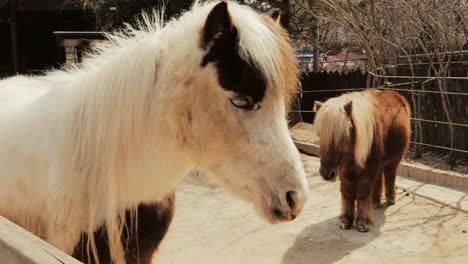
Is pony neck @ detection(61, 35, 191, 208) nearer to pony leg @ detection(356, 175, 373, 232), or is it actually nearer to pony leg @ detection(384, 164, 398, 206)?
pony leg @ detection(356, 175, 373, 232)

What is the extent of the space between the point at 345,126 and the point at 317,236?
3.81 ft

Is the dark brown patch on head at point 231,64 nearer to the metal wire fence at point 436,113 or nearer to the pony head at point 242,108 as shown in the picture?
the pony head at point 242,108

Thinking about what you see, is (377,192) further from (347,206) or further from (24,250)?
(24,250)

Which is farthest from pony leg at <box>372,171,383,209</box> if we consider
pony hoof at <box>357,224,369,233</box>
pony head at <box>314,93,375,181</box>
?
pony head at <box>314,93,375,181</box>

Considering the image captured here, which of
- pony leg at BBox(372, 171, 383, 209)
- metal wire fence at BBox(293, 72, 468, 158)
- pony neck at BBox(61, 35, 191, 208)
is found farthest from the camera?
metal wire fence at BBox(293, 72, 468, 158)

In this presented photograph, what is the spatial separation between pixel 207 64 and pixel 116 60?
44 centimetres

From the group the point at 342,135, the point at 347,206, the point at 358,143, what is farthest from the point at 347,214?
the point at 342,135

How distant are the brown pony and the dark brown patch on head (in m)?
3.05

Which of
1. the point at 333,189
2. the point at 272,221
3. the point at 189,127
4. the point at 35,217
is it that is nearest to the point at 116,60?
the point at 189,127

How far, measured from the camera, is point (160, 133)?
1.68m

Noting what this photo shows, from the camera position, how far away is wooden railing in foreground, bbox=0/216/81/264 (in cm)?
111

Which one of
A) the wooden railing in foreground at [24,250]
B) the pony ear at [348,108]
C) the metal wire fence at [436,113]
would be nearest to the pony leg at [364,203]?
the pony ear at [348,108]

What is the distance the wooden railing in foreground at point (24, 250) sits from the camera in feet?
3.65

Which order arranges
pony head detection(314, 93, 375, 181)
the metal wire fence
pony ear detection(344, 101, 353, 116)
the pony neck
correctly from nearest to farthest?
the pony neck
pony head detection(314, 93, 375, 181)
pony ear detection(344, 101, 353, 116)
the metal wire fence
